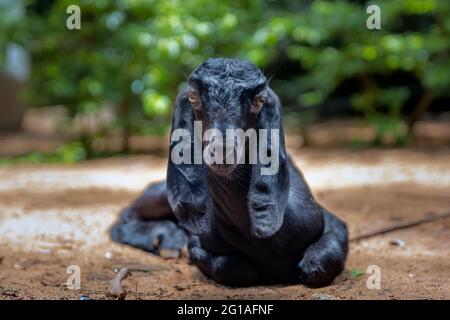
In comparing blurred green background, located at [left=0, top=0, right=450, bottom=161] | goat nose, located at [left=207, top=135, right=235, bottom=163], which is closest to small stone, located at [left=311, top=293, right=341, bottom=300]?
goat nose, located at [left=207, top=135, right=235, bottom=163]

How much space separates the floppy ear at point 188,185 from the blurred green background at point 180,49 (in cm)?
500

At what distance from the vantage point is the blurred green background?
8.66 meters

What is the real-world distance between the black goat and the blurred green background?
16.1 feet

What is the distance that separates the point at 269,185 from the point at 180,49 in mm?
5538

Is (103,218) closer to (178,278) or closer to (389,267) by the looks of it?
(178,278)

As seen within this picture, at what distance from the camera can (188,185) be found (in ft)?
10.7

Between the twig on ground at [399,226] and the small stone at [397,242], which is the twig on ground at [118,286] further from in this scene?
the small stone at [397,242]

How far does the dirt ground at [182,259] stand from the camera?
350cm

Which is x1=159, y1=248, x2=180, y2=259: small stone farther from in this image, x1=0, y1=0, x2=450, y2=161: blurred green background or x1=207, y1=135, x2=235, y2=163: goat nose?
x1=0, y1=0, x2=450, y2=161: blurred green background

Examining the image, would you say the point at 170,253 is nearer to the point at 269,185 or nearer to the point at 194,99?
the point at 269,185

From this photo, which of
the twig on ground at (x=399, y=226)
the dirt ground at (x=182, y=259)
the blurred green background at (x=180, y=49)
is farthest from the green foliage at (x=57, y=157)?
the twig on ground at (x=399, y=226)

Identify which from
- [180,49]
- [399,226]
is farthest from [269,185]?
[180,49]

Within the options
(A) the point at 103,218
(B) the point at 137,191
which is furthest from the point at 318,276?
(B) the point at 137,191

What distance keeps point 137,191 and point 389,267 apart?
141 inches
